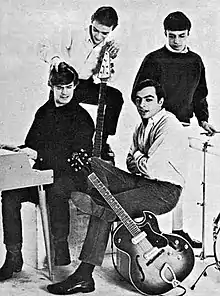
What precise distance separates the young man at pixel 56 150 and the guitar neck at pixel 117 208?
0.05m

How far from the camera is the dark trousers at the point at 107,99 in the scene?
6.82 ft

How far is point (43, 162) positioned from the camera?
209 cm

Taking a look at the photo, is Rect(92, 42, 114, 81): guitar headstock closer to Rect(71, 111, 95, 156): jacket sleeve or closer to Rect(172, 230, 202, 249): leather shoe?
Rect(71, 111, 95, 156): jacket sleeve

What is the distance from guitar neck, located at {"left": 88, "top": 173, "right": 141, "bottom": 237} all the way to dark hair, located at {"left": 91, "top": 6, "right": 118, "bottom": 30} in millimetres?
572

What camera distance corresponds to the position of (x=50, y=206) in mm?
2094

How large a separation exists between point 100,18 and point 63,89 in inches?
11.4

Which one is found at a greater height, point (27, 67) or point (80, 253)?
point (27, 67)

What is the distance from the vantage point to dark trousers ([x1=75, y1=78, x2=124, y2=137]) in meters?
2.08

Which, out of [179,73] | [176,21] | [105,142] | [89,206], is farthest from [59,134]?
[176,21]

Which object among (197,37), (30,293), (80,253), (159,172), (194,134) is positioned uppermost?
(197,37)

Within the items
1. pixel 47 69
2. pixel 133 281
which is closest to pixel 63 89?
pixel 47 69

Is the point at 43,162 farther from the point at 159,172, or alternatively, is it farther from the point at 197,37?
the point at 197,37

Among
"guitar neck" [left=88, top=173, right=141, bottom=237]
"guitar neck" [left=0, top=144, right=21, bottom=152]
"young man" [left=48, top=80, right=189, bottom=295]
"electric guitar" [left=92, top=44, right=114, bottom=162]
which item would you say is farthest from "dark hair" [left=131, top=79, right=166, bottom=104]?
"guitar neck" [left=0, top=144, right=21, bottom=152]

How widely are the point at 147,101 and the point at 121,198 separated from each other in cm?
37
